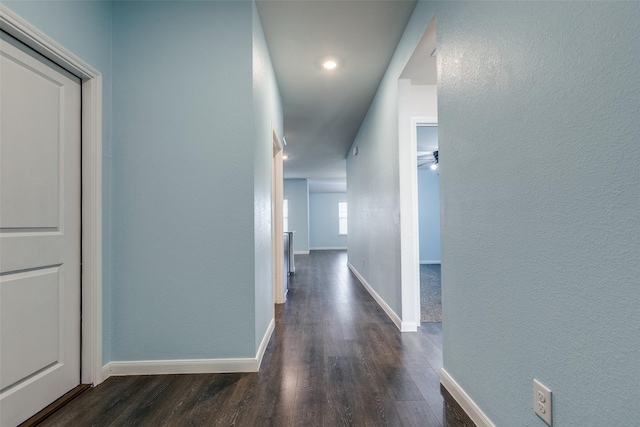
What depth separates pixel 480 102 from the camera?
1.39m

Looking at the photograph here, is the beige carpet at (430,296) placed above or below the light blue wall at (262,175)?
below

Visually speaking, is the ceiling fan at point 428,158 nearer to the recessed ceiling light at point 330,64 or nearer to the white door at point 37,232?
the recessed ceiling light at point 330,64

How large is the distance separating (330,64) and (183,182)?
1.82 meters

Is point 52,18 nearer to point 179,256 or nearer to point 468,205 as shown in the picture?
point 179,256

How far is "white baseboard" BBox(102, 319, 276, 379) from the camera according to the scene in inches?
78.7

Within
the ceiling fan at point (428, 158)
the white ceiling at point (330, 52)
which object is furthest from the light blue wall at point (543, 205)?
the ceiling fan at point (428, 158)

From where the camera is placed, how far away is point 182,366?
201 centimetres

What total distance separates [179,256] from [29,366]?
86cm

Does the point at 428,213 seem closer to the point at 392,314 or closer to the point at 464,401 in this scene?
the point at 392,314

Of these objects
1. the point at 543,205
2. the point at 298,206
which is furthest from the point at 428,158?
the point at 543,205

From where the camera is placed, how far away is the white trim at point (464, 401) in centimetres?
141

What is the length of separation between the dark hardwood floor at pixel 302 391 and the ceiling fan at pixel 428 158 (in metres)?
4.06

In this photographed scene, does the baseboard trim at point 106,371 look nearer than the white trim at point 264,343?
Yes

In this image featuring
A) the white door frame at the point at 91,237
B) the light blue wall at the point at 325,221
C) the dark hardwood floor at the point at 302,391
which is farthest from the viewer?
the light blue wall at the point at 325,221
